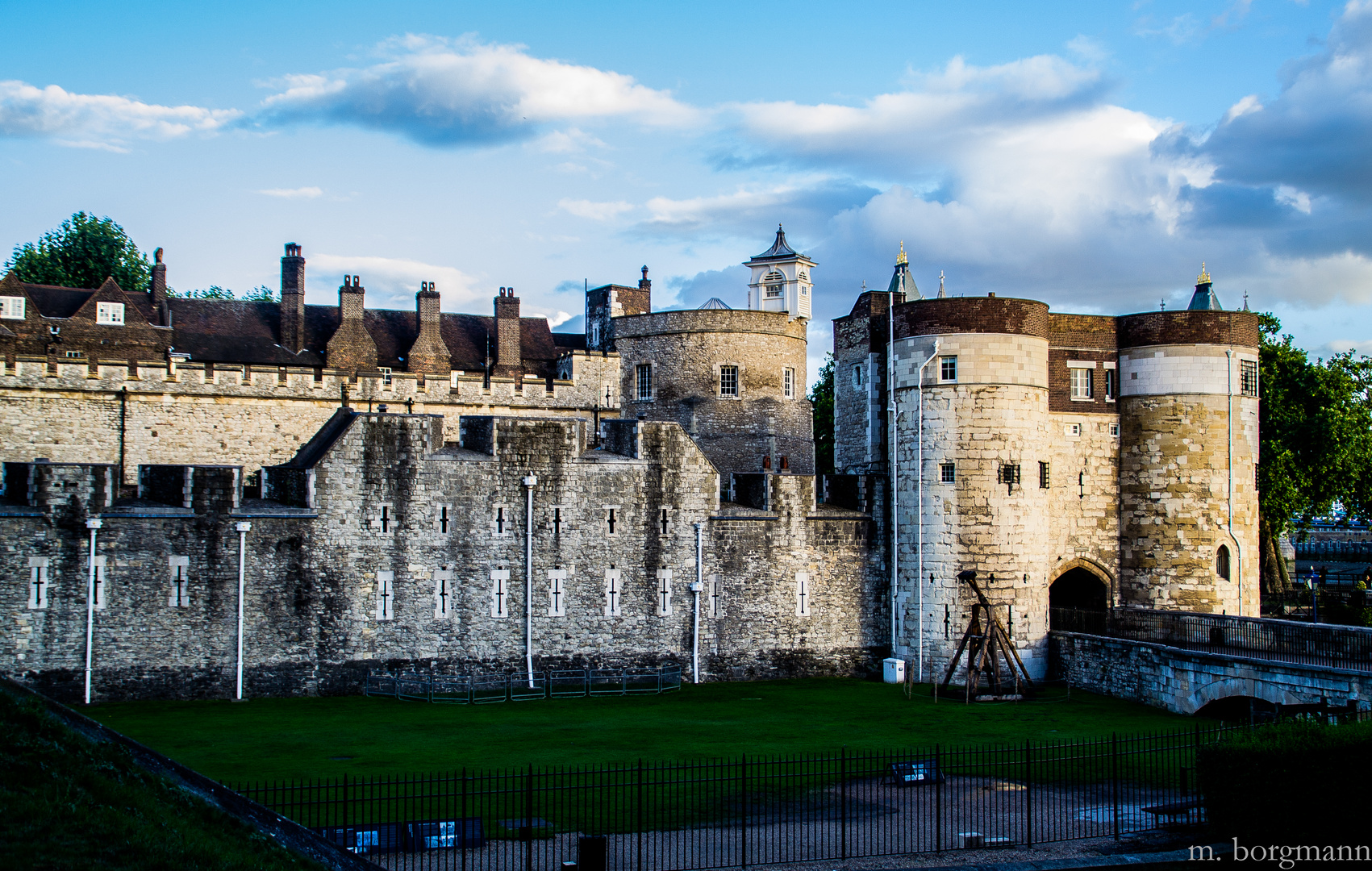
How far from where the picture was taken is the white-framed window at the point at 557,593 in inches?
1312

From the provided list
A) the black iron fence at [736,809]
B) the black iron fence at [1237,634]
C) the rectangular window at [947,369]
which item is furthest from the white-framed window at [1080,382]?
the black iron fence at [736,809]

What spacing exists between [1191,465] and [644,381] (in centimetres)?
2135

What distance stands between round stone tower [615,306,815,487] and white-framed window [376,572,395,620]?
17083mm

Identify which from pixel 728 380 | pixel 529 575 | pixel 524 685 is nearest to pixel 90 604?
pixel 529 575

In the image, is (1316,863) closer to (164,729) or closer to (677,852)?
(677,852)

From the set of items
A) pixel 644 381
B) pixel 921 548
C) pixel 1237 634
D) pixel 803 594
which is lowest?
pixel 1237 634

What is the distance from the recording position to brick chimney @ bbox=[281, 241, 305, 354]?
46469 mm

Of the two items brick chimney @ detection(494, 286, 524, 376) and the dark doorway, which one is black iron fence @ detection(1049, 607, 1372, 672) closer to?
the dark doorway

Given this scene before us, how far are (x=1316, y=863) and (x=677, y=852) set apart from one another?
9382 millimetres

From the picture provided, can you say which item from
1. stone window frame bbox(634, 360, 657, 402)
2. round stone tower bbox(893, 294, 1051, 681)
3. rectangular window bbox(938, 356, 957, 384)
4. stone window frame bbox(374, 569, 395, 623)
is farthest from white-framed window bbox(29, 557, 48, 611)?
stone window frame bbox(634, 360, 657, 402)

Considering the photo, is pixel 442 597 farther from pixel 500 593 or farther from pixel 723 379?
pixel 723 379

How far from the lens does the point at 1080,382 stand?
38188 mm

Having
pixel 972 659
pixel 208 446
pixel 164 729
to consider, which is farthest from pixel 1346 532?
pixel 164 729

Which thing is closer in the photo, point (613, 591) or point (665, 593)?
point (613, 591)
